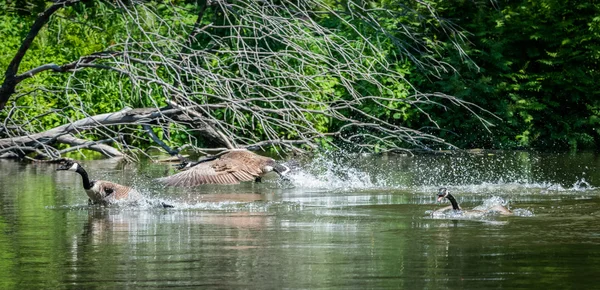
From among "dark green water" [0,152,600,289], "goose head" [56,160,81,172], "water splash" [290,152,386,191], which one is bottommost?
"dark green water" [0,152,600,289]

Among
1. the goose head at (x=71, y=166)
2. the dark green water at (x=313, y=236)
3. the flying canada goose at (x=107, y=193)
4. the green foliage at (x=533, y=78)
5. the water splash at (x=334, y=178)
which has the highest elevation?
the green foliage at (x=533, y=78)

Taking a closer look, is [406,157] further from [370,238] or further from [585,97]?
[370,238]

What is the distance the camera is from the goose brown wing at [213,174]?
15133mm

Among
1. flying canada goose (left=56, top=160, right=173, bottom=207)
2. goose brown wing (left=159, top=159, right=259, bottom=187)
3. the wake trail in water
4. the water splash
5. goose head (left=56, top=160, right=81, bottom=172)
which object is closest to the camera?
flying canada goose (left=56, top=160, right=173, bottom=207)

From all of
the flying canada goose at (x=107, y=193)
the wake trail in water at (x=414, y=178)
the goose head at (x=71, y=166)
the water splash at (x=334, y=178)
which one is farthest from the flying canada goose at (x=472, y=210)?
the goose head at (x=71, y=166)

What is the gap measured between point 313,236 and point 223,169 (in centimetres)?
452

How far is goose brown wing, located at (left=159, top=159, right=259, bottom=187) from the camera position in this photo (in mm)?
15133

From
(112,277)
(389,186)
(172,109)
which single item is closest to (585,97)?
(389,186)

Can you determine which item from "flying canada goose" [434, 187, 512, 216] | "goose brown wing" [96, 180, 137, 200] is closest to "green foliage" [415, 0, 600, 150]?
"goose brown wing" [96, 180, 137, 200]

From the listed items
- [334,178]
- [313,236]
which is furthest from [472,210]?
[334,178]

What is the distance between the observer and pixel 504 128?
2494cm

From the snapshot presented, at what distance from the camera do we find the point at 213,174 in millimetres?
15297

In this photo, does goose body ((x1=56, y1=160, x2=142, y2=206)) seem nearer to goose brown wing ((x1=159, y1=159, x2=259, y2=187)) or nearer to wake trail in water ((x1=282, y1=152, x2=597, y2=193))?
goose brown wing ((x1=159, y1=159, x2=259, y2=187))

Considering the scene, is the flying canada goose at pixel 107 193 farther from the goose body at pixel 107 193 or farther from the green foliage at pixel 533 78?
the green foliage at pixel 533 78
